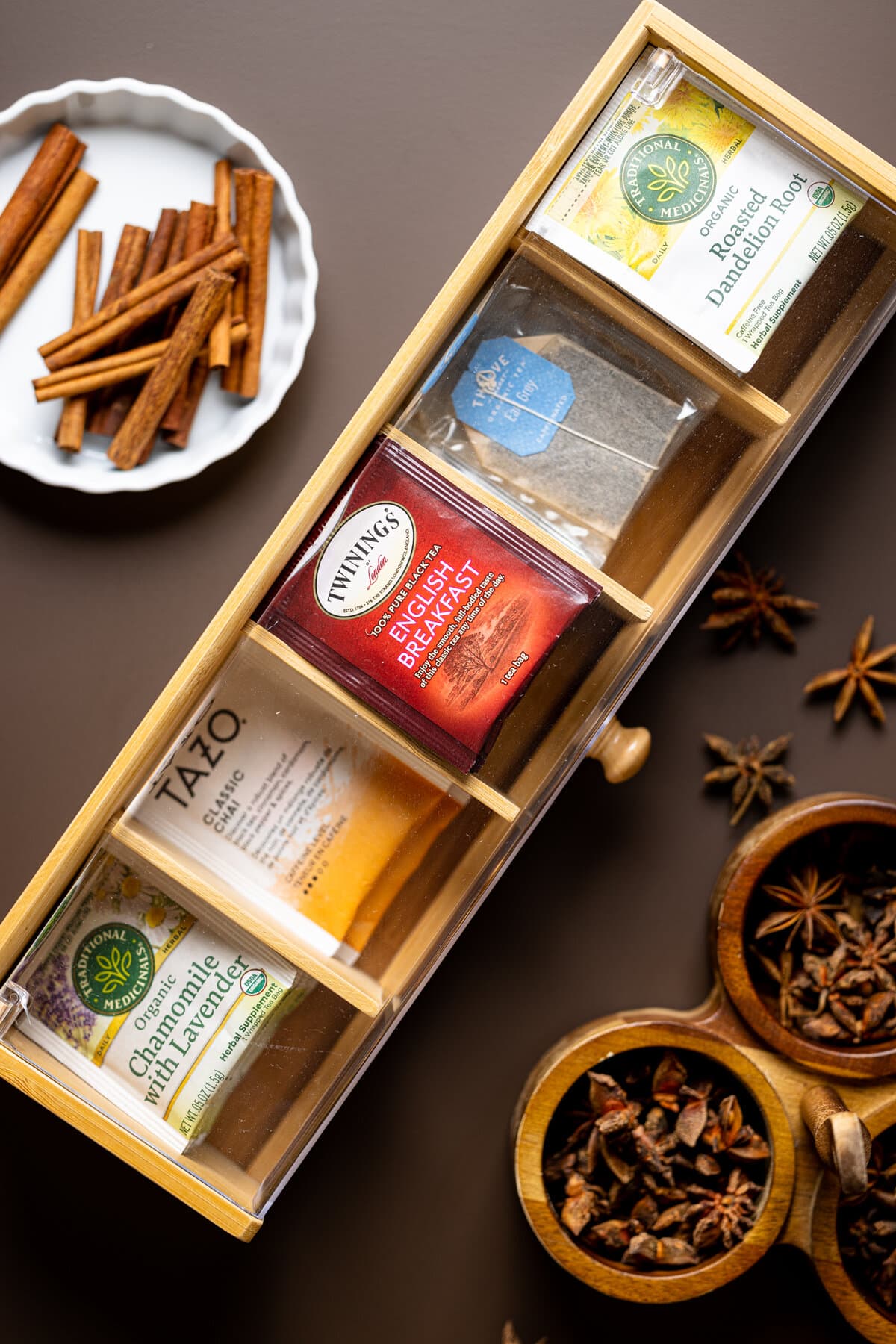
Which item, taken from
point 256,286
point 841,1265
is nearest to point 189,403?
point 256,286

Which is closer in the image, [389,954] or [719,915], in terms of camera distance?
[389,954]

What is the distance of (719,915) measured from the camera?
112cm

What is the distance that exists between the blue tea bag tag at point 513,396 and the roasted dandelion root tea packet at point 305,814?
0.29 meters

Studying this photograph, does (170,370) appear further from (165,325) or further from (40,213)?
(40,213)

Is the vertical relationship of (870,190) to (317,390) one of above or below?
above

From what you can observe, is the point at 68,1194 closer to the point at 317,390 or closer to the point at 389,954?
the point at 389,954

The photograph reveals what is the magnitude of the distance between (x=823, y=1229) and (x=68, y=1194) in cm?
91

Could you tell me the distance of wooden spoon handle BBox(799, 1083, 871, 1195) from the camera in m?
0.92

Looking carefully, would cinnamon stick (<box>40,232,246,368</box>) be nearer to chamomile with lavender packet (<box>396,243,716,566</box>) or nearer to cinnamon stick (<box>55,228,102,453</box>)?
cinnamon stick (<box>55,228,102,453</box>)

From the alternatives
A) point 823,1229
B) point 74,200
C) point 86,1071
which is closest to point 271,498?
point 74,200

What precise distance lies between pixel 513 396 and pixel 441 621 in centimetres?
22

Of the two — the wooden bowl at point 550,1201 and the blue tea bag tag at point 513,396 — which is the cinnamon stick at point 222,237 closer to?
the blue tea bag tag at point 513,396

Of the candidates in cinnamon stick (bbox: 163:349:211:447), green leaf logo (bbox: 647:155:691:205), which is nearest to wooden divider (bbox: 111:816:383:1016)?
cinnamon stick (bbox: 163:349:211:447)

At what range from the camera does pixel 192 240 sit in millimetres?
1192
